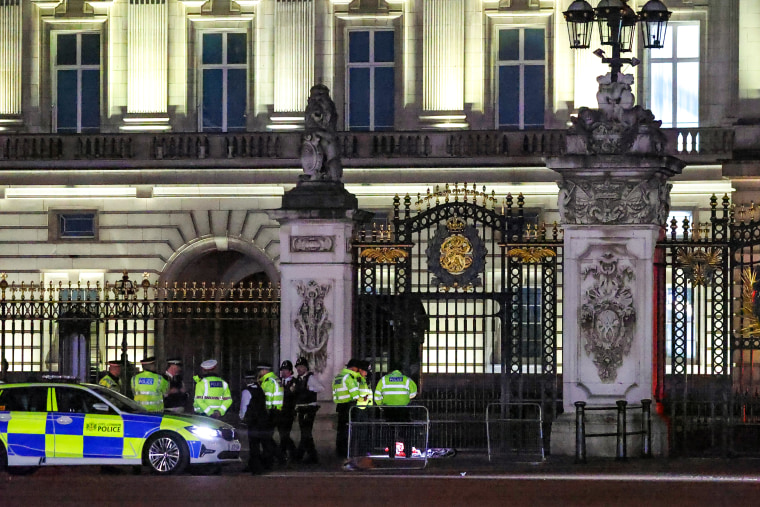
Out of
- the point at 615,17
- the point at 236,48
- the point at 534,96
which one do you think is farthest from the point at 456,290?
the point at 236,48

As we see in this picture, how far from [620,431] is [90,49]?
25.9 metres

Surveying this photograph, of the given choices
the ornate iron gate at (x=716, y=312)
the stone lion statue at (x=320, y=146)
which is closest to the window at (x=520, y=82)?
the stone lion statue at (x=320, y=146)

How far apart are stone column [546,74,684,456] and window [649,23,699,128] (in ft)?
66.7

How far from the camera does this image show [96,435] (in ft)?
79.9

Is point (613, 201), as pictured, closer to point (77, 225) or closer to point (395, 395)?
point (395, 395)

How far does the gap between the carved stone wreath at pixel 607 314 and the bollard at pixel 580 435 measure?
0.86 metres

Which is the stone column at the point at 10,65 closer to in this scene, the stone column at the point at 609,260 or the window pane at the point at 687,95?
the window pane at the point at 687,95

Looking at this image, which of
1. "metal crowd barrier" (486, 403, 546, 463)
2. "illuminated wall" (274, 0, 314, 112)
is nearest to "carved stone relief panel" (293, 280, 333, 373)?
"metal crowd barrier" (486, 403, 546, 463)

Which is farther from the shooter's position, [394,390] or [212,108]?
[212,108]

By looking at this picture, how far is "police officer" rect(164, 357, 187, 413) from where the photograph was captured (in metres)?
26.8

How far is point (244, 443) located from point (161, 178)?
1882cm

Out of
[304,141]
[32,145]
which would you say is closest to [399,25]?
[32,145]

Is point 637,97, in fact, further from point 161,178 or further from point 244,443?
point 244,443

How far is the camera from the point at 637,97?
151ft
